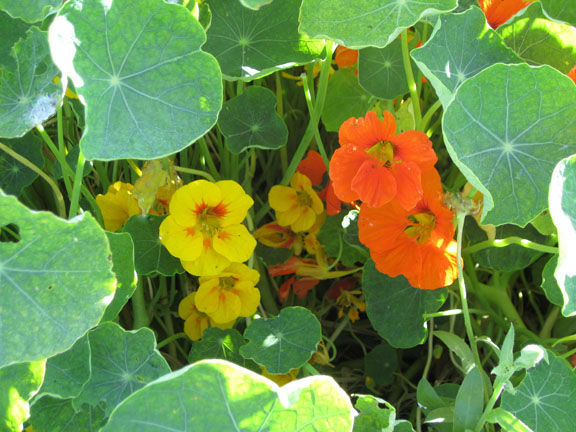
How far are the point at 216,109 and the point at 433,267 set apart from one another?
38 cm

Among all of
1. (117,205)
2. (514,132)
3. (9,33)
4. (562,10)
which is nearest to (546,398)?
(514,132)

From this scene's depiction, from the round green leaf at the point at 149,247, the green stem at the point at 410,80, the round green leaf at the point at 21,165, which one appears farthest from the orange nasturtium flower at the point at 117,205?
the green stem at the point at 410,80

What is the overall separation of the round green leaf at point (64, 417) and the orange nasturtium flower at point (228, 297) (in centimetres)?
24

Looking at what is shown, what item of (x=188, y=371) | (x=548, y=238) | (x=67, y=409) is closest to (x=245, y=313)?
(x=67, y=409)

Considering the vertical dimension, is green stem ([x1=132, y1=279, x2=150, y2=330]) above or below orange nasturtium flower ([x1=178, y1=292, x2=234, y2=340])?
above

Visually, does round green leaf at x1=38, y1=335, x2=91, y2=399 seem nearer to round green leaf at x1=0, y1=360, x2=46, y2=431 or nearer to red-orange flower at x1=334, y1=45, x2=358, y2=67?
round green leaf at x1=0, y1=360, x2=46, y2=431

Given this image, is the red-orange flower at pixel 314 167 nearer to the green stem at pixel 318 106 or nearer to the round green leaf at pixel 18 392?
the green stem at pixel 318 106

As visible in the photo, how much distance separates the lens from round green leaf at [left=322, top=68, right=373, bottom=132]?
3.83 ft

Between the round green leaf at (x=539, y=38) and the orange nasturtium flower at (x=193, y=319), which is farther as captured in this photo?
the orange nasturtium flower at (x=193, y=319)

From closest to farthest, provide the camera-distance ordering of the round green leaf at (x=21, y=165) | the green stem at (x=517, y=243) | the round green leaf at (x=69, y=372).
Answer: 1. the round green leaf at (x=69, y=372)
2. the green stem at (x=517, y=243)
3. the round green leaf at (x=21, y=165)

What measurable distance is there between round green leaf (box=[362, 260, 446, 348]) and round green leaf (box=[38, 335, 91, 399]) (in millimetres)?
491

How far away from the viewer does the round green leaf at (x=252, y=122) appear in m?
1.04

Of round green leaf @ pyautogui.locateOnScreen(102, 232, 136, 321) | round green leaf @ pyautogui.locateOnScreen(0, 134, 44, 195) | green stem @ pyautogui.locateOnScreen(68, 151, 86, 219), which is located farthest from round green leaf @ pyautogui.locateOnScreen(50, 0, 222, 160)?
round green leaf @ pyautogui.locateOnScreen(0, 134, 44, 195)

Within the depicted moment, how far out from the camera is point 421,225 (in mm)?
980
